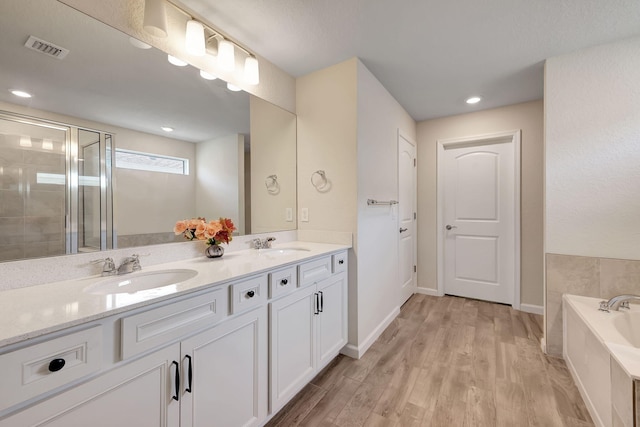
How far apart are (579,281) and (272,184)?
8.00ft

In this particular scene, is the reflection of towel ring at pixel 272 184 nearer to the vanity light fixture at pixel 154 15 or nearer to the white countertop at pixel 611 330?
the vanity light fixture at pixel 154 15

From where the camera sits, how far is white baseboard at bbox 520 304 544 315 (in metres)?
2.85

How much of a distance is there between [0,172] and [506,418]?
263 cm

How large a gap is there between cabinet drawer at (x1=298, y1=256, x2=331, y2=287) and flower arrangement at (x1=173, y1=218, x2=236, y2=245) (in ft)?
1.62

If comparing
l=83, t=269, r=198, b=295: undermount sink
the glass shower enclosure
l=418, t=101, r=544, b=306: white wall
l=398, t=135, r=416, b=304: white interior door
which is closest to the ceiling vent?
the glass shower enclosure

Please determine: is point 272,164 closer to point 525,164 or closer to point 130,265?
point 130,265

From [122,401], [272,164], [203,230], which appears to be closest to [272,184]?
[272,164]

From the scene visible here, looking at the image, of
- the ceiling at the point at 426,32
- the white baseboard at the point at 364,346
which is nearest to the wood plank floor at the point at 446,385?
the white baseboard at the point at 364,346

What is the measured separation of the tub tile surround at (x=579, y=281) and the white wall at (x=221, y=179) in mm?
2395

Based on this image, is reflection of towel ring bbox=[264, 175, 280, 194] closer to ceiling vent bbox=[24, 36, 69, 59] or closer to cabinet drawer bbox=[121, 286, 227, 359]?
cabinet drawer bbox=[121, 286, 227, 359]

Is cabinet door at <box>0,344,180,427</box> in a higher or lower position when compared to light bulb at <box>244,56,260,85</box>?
lower

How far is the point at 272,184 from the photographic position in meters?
2.22

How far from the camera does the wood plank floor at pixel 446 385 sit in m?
1.47

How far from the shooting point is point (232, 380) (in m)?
1.17
